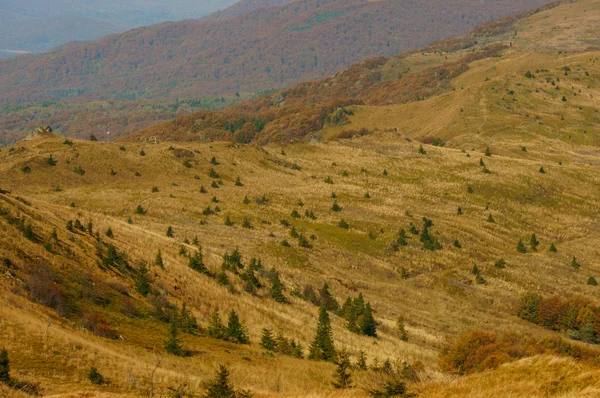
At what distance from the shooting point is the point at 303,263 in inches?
2172

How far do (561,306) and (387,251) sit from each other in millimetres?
21096

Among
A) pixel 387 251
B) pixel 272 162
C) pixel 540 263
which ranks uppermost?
pixel 272 162

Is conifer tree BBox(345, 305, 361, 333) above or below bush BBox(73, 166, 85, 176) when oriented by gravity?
below

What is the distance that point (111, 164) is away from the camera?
8162 cm

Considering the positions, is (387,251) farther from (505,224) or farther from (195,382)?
(195,382)

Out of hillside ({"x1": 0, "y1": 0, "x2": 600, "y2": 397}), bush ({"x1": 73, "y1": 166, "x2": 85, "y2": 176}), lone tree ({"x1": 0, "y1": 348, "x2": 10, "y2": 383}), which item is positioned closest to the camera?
lone tree ({"x1": 0, "y1": 348, "x2": 10, "y2": 383})

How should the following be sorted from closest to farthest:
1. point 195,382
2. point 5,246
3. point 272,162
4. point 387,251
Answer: point 195,382, point 5,246, point 387,251, point 272,162

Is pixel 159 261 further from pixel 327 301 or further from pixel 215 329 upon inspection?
pixel 327 301

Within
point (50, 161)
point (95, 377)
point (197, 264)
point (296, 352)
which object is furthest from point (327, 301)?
point (50, 161)

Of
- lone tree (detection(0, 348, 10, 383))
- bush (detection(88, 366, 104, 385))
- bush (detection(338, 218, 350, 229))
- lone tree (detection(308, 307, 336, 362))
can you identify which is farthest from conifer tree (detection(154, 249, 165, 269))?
bush (detection(338, 218, 350, 229))

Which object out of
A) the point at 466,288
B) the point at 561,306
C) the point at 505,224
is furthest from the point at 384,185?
the point at 561,306

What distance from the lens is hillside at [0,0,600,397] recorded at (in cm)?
1902

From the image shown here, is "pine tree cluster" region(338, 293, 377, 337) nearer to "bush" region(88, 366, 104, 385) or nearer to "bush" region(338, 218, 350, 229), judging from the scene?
"bush" region(88, 366, 104, 385)

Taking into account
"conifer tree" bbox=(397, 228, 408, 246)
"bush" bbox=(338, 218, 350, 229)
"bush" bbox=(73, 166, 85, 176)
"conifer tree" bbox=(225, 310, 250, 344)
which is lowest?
"conifer tree" bbox=(397, 228, 408, 246)
